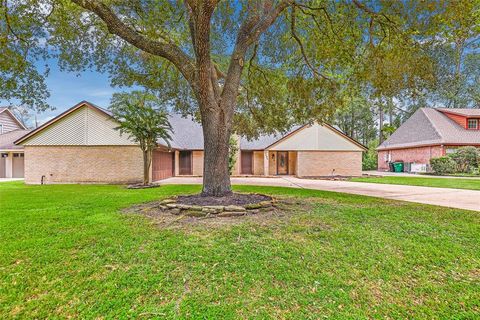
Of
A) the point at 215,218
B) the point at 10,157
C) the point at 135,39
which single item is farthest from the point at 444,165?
the point at 10,157

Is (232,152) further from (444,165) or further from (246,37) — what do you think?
(444,165)

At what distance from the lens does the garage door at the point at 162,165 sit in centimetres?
1695

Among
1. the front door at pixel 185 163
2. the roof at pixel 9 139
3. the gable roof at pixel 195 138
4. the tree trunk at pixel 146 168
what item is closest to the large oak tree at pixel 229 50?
the tree trunk at pixel 146 168

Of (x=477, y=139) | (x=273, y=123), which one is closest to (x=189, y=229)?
(x=273, y=123)

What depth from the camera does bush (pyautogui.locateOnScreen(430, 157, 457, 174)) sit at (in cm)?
2042

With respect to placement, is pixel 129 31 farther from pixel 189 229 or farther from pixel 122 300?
pixel 122 300

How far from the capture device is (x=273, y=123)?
459 inches

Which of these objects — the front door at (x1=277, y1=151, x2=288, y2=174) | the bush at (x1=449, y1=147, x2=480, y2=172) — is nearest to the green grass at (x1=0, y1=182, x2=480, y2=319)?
the front door at (x1=277, y1=151, x2=288, y2=174)

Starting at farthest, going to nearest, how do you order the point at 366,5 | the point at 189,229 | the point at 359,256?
the point at 366,5, the point at 189,229, the point at 359,256

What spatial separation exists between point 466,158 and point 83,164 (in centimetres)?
2766

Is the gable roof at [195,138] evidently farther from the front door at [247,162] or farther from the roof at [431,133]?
the roof at [431,133]

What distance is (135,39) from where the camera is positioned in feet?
20.4

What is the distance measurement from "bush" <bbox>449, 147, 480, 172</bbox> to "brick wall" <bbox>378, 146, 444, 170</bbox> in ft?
6.50

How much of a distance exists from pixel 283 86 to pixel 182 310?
10173mm
